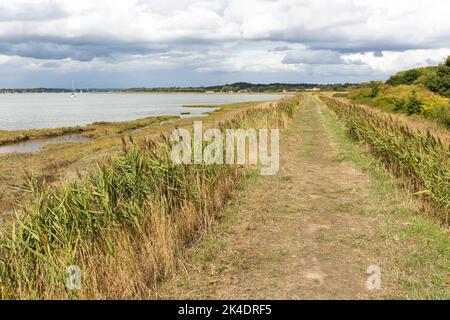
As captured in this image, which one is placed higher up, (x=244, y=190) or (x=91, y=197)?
(x=91, y=197)

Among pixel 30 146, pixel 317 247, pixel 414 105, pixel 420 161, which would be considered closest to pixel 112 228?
pixel 317 247

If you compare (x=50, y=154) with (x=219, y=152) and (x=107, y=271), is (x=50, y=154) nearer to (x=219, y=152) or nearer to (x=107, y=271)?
(x=219, y=152)

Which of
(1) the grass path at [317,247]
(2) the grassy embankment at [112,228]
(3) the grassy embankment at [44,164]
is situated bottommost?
(3) the grassy embankment at [44,164]

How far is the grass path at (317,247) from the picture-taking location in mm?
4859

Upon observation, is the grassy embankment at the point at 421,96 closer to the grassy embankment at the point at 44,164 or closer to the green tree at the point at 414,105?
the green tree at the point at 414,105

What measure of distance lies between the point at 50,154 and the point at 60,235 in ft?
76.3

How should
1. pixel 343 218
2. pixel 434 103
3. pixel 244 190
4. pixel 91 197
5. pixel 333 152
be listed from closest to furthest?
1. pixel 91 197
2. pixel 343 218
3. pixel 244 190
4. pixel 333 152
5. pixel 434 103

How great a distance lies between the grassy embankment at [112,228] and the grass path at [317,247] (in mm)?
448

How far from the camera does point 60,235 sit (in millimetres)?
5250

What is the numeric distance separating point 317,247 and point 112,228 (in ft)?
11.2

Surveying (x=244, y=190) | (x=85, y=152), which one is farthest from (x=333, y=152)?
(x=85, y=152)

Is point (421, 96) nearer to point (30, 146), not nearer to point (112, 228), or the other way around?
point (112, 228)

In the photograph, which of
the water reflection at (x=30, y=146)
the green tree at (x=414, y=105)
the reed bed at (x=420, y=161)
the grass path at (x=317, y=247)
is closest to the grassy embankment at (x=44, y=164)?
the water reflection at (x=30, y=146)
